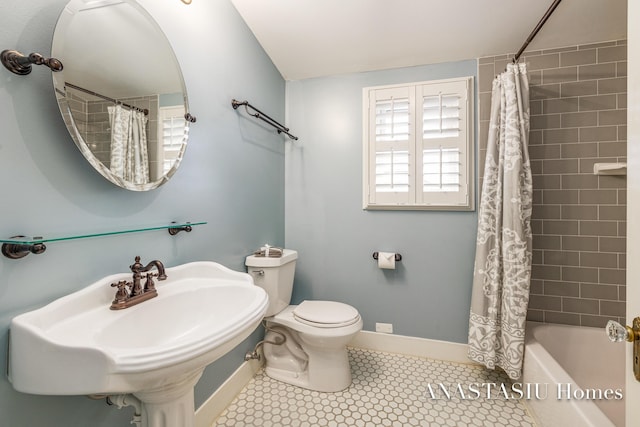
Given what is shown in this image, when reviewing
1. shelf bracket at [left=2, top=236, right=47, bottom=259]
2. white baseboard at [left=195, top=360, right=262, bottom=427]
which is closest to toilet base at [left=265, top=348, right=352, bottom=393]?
white baseboard at [left=195, top=360, right=262, bottom=427]

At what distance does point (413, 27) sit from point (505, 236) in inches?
56.0

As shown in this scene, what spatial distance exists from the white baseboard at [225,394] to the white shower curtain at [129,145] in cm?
117

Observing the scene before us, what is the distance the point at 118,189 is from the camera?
1.00 metres

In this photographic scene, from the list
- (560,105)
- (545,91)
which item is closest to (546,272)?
(560,105)

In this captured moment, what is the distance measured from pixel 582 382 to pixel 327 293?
66.6 inches

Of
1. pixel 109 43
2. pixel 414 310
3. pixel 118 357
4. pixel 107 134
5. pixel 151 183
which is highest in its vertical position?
pixel 109 43

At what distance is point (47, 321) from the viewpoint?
0.74m

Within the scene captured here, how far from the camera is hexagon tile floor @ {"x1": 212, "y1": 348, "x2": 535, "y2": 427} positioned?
1.48m

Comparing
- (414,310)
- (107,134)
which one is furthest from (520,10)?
(107,134)

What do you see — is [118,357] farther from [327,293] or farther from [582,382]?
[582,382]

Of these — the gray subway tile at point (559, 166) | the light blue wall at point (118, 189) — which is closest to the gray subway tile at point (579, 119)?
the gray subway tile at point (559, 166)

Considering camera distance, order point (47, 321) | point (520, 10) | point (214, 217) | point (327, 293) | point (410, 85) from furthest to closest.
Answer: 1. point (327, 293)
2. point (410, 85)
3. point (520, 10)
4. point (214, 217)
5. point (47, 321)

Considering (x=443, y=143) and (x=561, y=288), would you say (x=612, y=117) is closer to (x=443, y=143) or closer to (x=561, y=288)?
(x=443, y=143)

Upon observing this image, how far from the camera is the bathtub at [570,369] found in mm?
1251
